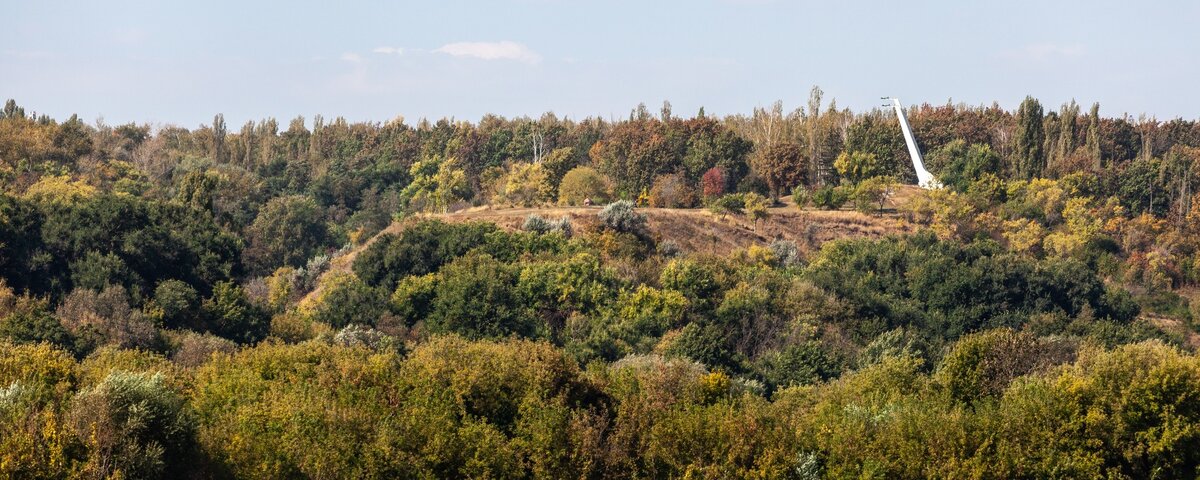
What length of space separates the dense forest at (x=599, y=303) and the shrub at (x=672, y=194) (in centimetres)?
37

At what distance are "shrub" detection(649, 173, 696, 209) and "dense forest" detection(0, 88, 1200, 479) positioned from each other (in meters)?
0.37

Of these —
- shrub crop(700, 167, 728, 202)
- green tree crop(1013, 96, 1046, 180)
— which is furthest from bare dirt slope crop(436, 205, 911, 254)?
green tree crop(1013, 96, 1046, 180)

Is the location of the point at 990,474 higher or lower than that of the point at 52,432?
lower

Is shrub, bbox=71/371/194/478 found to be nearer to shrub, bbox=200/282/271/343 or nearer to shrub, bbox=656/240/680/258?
shrub, bbox=200/282/271/343

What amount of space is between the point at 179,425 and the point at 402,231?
1875 inches

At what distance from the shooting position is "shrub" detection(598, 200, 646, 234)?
81812mm

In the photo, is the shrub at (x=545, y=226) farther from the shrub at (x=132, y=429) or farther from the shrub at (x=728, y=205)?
the shrub at (x=132, y=429)

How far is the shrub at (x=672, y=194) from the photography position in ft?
303

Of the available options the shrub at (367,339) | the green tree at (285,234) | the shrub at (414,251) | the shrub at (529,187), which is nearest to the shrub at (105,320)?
the shrub at (367,339)

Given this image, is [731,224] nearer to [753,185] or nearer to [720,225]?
[720,225]

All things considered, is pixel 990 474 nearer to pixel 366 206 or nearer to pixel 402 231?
pixel 402 231

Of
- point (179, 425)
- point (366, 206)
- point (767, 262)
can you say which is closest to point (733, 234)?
point (767, 262)

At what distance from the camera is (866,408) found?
126 feet

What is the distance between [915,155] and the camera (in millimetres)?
102688
